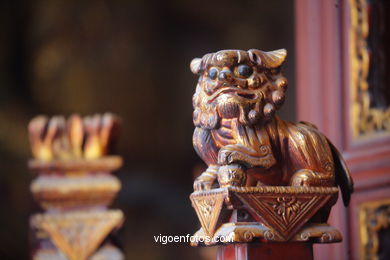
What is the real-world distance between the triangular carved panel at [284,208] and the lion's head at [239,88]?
5.4 inches

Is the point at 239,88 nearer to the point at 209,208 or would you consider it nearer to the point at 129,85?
the point at 209,208

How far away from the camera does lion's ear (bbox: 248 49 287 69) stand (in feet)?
4.37

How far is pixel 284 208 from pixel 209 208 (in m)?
0.12

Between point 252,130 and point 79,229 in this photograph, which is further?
point 79,229

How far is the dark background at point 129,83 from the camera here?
5438 mm

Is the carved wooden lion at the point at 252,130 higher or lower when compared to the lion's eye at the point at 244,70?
lower

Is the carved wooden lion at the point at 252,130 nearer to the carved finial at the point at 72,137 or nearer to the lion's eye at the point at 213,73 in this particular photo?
the lion's eye at the point at 213,73

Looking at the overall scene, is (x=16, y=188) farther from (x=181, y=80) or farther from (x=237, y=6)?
(x=237, y=6)

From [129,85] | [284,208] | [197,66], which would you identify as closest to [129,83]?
[129,85]

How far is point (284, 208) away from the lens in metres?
1.27

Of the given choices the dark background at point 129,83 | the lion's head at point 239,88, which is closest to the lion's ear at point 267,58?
the lion's head at point 239,88

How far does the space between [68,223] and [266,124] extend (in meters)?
0.77

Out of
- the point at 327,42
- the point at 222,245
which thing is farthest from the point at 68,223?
the point at 327,42

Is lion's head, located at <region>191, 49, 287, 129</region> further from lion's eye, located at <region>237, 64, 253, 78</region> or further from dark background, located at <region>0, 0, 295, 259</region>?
dark background, located at <region>0, 0, 295, 259</region>
